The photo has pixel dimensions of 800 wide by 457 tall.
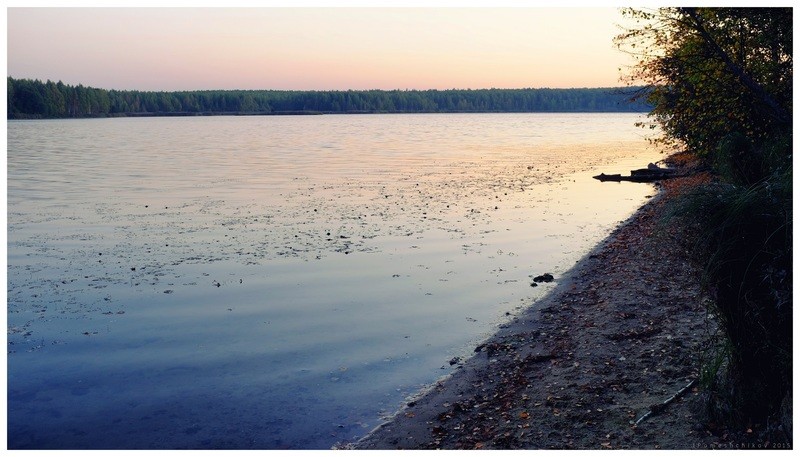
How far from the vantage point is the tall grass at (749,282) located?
7.22 metres

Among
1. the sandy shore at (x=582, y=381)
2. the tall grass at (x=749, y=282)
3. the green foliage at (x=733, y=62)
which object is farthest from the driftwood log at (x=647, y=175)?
the tall grass at (x=749, y=282)

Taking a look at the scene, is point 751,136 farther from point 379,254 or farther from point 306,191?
point 306,191

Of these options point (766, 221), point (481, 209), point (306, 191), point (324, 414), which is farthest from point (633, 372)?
point (306, 191)

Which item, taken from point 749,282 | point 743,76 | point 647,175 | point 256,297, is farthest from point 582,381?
point 647,175

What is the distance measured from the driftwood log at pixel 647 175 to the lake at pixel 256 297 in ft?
15.7

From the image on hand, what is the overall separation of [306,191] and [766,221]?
27.9 metres

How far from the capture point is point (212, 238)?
71.5 feet

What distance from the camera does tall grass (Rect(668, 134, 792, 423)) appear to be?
7.22 m

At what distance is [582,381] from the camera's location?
10.1m

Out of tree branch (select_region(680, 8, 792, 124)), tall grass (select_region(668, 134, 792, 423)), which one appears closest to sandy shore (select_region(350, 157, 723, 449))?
tall grass (select_region(668, 134, 792, 423))

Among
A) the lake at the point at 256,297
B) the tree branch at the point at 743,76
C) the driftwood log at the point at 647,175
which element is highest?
the tree branch at the point at 743,76

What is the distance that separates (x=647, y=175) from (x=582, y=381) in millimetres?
31758

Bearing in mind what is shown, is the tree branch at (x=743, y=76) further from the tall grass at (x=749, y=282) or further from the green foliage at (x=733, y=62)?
the tall grass at (x=749, y=282)

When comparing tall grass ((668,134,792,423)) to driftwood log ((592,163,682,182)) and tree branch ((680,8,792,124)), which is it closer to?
tree branch ((680,8,792,124))
